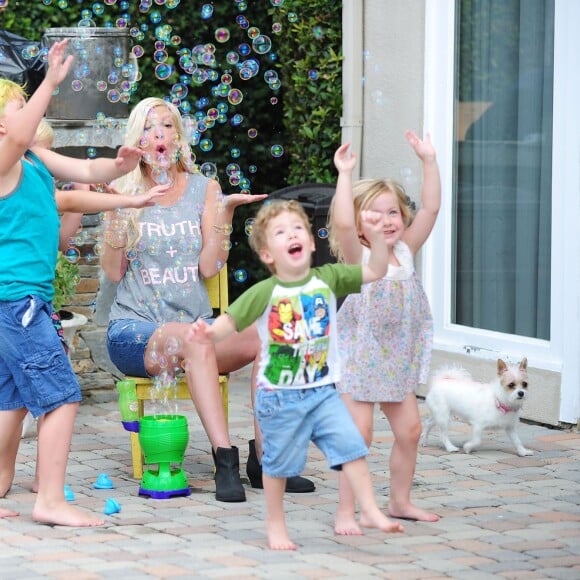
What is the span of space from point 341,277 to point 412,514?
3.10ft

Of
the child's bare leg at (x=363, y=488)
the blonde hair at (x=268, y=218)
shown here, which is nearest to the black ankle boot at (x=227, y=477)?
the child's bare leg at (x=363, y=488)

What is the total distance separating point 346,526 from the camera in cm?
448

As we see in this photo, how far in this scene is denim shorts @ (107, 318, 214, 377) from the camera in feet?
17.4

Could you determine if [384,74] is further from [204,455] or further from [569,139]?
[204,455]

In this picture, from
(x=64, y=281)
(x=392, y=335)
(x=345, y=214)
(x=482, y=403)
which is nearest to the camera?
(x=345, y=214)

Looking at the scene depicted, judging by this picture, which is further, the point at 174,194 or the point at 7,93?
the point at 174,194

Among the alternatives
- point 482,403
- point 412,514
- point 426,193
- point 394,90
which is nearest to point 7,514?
point 412,514

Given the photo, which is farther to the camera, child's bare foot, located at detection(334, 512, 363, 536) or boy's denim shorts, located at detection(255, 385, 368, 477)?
child's bare foot, located at detection(334, 512, 363, 536)

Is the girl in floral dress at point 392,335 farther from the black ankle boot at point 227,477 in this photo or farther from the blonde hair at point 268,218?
the black ankle boot at point 227,477

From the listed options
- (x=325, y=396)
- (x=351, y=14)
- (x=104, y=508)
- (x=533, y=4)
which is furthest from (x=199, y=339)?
(x=351, y=14)

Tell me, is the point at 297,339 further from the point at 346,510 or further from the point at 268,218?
the point at 346,510

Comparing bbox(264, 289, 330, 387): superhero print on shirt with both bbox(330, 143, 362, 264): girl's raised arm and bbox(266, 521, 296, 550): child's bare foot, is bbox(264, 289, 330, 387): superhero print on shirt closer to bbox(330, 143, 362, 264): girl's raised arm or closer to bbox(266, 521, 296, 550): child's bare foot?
bbox(330, 143, 362, 264): girl's raised arm

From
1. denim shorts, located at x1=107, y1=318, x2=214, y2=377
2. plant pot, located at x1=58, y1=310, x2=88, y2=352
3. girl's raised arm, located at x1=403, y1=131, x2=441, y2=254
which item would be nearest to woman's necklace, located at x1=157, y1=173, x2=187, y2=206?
denim shorts, located at x1=107, y1=318, x2=214, y2=377

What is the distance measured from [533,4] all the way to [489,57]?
0.45 metres
